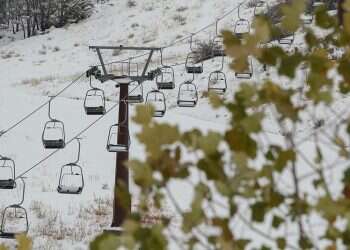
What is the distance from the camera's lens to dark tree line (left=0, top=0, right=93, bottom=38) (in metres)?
28.5

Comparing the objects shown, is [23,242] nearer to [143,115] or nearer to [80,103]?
[143,115]

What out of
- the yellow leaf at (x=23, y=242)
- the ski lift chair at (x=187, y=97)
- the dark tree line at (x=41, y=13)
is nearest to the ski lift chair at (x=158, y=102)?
the ski lift chair at (x=187, y=97)

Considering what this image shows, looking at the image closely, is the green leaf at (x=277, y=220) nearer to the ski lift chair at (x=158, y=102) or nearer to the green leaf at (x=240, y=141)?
the green leaf at (x=240, y=141)

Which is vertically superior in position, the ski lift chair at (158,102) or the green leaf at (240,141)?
the green leaf at (240,141)

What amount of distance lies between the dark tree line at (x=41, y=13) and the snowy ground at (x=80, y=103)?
0.67 metres

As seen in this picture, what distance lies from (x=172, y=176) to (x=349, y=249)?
1.28 feet

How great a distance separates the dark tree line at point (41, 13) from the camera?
28.5 metres

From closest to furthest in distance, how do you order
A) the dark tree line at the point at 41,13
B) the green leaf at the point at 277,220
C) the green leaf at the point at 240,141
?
1. the green leaf at the point at 240,141
2. the green leaf at the point at 277,220
3. the dark tree line at the point at 41,13

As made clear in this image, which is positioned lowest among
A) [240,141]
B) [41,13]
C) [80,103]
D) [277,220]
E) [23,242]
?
[80,103]

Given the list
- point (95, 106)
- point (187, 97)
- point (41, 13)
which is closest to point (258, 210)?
point (95, 106)

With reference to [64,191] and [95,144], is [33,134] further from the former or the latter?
[64,191]

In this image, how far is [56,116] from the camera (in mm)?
16750

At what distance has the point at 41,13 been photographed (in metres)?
28.7

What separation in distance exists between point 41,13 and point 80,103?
12.1 m
